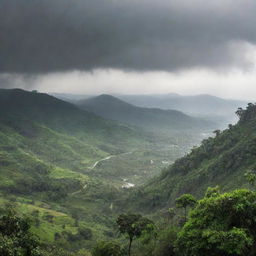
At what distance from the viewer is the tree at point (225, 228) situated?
47.8 meters

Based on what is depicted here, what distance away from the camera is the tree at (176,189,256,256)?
47.8m

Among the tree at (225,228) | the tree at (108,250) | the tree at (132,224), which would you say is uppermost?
the tree at (225,228)

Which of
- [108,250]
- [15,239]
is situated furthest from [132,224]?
[15,239]

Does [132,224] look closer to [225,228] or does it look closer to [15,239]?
[225,228]

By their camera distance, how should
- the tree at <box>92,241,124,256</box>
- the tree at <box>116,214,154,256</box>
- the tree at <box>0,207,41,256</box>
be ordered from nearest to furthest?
the tree at <box>0,207,41,256</box> → the tree at <box>92,241,124,256</box> → the tree at <box>116,214,154,256</box>

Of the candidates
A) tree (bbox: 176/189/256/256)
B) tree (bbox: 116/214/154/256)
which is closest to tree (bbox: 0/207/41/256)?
tree (bbox: 116/214/154/256)

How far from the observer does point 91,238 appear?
189m

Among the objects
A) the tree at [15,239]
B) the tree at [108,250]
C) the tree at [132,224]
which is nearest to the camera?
the tree at [15,239]

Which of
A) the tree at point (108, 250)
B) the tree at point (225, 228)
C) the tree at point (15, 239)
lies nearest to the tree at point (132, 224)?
the tree at point (108, 250)

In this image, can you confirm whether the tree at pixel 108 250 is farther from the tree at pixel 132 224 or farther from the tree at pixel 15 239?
the tree at pixel 15 239

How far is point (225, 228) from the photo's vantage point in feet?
172

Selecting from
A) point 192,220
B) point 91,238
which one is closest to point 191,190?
point 91,238

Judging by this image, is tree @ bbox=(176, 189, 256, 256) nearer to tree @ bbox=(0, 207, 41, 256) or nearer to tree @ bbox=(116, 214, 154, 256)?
tree @ bbox=(116, 214, 154, 256)

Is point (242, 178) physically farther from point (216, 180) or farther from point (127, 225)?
point (127, 225)
